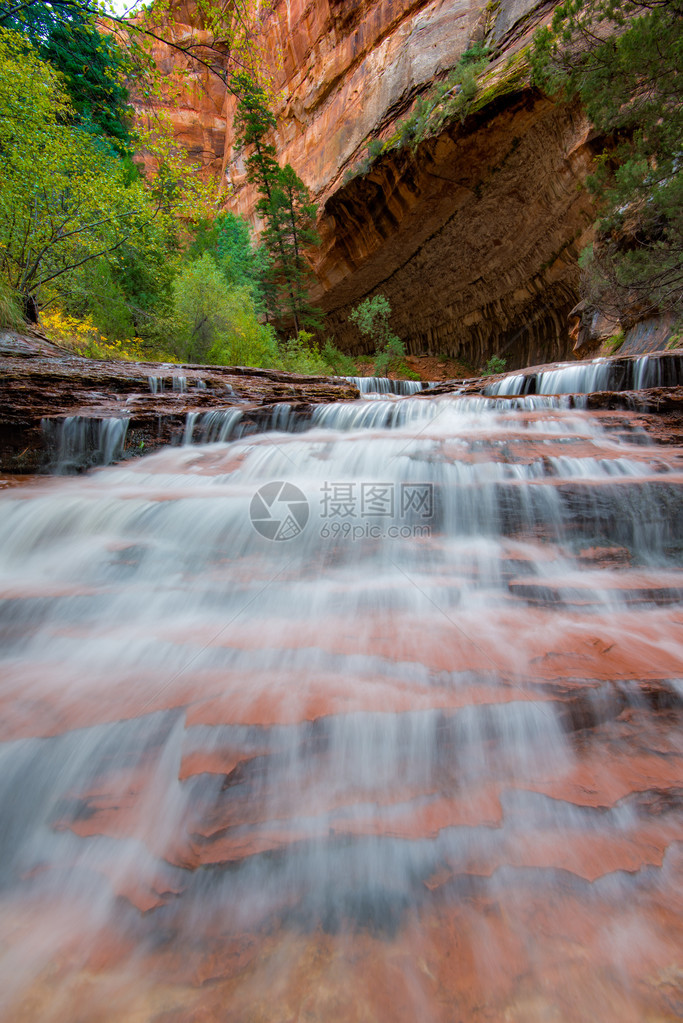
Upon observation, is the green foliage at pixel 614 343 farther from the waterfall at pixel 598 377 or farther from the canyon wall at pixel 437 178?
the canyon wall at pixel 437 178

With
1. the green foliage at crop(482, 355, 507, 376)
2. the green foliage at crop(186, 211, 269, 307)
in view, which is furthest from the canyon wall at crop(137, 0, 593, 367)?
the green foliage at crop(186, 211, 269, 307)

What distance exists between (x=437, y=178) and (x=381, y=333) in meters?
7.27

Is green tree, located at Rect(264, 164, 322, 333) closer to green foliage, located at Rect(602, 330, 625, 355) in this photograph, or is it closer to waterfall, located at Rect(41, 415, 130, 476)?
green foliage, located at Rect(602, 330, 625, 355)

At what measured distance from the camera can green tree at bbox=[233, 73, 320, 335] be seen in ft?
56.4

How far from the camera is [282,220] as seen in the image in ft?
57.1

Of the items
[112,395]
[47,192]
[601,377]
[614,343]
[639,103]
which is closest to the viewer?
[112,395]

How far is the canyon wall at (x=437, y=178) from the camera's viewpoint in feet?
38.0

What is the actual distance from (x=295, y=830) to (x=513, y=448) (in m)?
3.46

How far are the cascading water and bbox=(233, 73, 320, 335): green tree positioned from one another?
19.7 meters

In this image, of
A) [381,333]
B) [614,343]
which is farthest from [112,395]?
[381,333]

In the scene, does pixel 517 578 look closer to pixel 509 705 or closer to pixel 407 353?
pixel 509 705

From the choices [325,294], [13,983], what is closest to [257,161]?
[325,294]

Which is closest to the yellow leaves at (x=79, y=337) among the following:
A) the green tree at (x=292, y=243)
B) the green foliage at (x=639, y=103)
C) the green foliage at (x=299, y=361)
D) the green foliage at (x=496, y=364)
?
the green foliage at (x=299, y=361)

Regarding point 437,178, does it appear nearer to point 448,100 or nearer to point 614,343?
point 448,100
